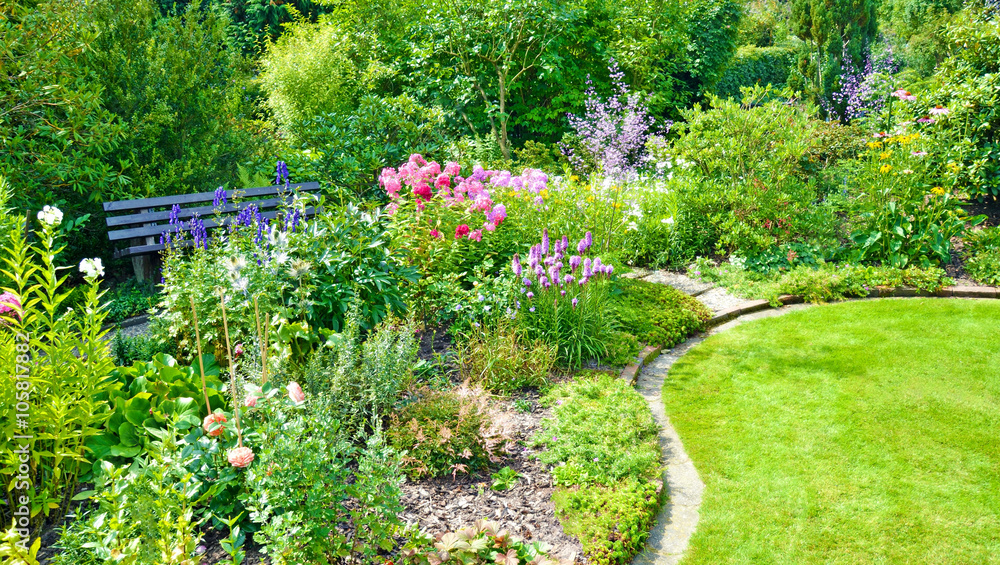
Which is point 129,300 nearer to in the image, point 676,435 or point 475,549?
point 475,549

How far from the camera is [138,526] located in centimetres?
206

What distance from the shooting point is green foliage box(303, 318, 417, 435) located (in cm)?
308

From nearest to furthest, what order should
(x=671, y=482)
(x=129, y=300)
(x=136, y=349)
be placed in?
(x=671, y=482) → (x=136, y=349) → (x=129, y=300)

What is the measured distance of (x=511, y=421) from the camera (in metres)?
3.57

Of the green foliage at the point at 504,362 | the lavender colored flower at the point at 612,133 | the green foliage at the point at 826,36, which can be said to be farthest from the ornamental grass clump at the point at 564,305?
the green foliage at the point at 826,36

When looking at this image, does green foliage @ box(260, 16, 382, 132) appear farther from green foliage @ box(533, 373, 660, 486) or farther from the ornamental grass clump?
green foliage @ box(533, 373, 660, 486)

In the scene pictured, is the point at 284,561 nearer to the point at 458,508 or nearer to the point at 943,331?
the point at 458,508

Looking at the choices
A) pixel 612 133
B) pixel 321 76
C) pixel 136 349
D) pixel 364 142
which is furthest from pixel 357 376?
pixel 321 76

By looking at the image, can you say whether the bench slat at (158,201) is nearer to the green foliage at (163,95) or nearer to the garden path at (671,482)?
the green foliage at (163,95)

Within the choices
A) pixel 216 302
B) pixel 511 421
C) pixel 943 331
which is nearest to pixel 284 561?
pixel 511 421

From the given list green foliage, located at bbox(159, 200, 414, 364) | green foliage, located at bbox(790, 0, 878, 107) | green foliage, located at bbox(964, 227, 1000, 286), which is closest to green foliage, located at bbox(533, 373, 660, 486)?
green foliage, located at bbox(159, 200, 414, 364)

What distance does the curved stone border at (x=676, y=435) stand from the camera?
2850mm

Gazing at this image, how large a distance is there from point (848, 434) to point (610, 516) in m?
1.75

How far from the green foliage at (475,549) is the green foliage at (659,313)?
2.61 meters
